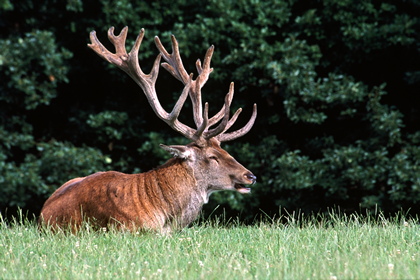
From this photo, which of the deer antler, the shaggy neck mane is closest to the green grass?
the shaggy neck mane

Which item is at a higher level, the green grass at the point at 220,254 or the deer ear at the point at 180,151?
the deer ear at the point at 180,151

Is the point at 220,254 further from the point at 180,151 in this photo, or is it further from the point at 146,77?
the point at 146,77

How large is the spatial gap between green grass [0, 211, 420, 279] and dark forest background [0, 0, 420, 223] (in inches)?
250

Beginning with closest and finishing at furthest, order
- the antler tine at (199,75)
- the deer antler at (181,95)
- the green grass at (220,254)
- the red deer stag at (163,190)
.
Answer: the green grass at (220,254), the red deer stag at (163,190), the deer antler at (181,95), the antler tine at (199,75)

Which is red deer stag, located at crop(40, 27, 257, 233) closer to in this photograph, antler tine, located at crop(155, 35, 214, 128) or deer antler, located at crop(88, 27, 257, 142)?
deer antler, located at crop(88, 27, 257, 142)

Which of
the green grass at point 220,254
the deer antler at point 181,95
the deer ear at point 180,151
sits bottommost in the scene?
the green grass at point 220,254

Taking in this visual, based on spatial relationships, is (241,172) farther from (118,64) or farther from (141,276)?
(141,276)

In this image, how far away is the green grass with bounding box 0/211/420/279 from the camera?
4.32 metres

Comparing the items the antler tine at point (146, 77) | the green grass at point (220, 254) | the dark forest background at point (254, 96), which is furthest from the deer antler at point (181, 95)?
the dark forest background at point (254, 96)

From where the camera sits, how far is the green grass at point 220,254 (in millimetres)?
4316

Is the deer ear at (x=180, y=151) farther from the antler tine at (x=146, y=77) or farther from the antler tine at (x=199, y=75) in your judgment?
the antler tine at (x=199, y=75)

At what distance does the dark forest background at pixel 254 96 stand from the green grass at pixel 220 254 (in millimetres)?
6338

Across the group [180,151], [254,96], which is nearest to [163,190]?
[180,151]

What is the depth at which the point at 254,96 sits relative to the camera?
14.2 metres
